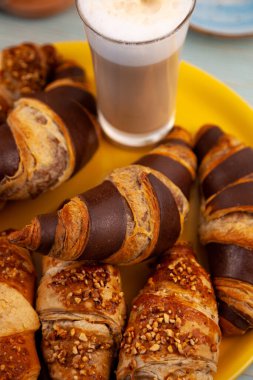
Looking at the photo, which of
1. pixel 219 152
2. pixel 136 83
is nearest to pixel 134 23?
pixel 136 83

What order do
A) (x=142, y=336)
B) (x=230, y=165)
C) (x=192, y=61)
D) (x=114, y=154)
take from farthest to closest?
(x=192, y=61)
(x=114, y=154)
(x=230, y=165)
(x=142, y=336)

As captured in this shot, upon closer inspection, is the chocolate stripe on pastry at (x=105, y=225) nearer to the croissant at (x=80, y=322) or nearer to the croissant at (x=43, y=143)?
the croissant at (x=80, y=322)

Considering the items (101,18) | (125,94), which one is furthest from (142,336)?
(101,18)

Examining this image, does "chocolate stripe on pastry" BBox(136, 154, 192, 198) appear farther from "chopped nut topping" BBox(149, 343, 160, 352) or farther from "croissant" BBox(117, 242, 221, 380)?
"chopped nut topping" BBox(149, 343, 160, 352)

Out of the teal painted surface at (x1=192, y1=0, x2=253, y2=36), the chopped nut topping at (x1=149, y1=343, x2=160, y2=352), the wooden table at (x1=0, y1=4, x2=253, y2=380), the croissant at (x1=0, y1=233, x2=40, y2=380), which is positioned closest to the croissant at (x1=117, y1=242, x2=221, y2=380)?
the chopped nut topping at (x1=149, y1=343, x2=160, y2=352)

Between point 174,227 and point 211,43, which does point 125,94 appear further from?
point 211,43

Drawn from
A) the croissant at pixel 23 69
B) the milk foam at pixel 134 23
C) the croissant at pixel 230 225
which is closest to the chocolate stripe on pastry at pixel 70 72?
the croissant at pixel 23 69

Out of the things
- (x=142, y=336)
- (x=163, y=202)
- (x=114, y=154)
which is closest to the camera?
(x=142, y=336)
